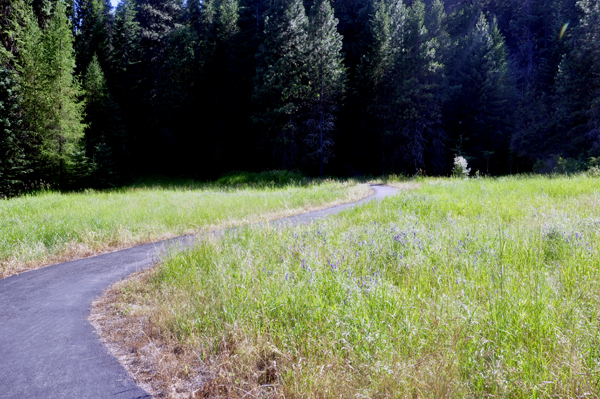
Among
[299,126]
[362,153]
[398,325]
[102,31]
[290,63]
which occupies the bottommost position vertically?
[398,325]

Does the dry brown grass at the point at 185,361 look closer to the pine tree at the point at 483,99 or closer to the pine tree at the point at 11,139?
Answer: the pine tree at the point at 11,139

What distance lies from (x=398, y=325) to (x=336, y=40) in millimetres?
30424

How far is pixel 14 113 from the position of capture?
21.2 metres

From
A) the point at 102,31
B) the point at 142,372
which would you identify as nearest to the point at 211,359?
the point at 142,372

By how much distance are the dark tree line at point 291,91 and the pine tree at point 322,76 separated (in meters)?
0.16

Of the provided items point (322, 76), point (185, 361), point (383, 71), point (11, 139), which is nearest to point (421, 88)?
point (383, 71)

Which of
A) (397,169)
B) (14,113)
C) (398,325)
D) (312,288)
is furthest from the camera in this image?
(397,169)

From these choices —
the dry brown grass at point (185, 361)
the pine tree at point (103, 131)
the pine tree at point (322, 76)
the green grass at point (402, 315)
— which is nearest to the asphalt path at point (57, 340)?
the dry brown grass at point (185, 361)

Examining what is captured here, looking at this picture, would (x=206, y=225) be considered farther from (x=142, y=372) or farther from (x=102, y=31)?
(x=102, y=31)

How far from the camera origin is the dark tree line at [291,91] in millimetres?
22969

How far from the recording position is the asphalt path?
2.66 metres

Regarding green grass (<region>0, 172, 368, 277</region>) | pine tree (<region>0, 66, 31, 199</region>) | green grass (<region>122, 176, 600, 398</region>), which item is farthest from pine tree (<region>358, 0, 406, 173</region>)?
pine tree (<region>0, 66, 31, 199</region>)

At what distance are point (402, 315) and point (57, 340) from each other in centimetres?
369

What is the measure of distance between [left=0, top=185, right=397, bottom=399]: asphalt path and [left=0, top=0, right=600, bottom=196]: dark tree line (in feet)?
68.8
